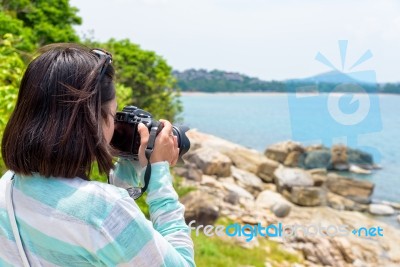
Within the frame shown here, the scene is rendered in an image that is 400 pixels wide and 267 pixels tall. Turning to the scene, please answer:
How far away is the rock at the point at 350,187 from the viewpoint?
10.7m

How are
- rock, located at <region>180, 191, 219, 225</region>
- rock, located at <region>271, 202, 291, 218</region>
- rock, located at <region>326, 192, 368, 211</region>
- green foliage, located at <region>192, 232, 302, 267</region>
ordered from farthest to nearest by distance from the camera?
rock, located at <region>326, 192, 368, 211</region>
rock, located at <region>271, 202, 291, 218</region>
rock, located at <region>180, 191, 219, 225</region>
green foliage, located at <region>192, 232, 302, 267</region>

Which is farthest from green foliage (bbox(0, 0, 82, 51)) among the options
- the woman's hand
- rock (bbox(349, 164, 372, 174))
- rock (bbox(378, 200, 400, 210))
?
rock (bbox(349, 164, 372, 174))

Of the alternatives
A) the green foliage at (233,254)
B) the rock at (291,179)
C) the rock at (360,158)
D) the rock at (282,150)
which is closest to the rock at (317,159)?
the rock at (360,158)

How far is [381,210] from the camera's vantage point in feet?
32.6

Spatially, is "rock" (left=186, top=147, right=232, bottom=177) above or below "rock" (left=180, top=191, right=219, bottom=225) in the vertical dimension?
below

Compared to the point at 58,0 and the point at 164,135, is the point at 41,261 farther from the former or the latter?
the point at 58,0

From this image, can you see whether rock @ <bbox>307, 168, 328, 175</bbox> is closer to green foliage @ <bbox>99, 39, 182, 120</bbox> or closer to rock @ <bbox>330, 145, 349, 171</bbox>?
rock @ <bbox>330, 145, 349, 171</bbox>

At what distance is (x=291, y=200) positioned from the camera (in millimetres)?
10250

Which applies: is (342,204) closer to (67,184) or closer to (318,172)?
(318,172)

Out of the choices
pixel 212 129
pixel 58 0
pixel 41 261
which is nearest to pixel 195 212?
pixel 58 0

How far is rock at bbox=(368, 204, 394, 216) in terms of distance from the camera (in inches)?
388

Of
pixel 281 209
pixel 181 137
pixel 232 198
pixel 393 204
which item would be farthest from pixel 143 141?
pixel 393 204

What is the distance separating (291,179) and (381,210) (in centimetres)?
182

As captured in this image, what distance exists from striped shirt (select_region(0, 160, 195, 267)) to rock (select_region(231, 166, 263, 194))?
31.5 ft
